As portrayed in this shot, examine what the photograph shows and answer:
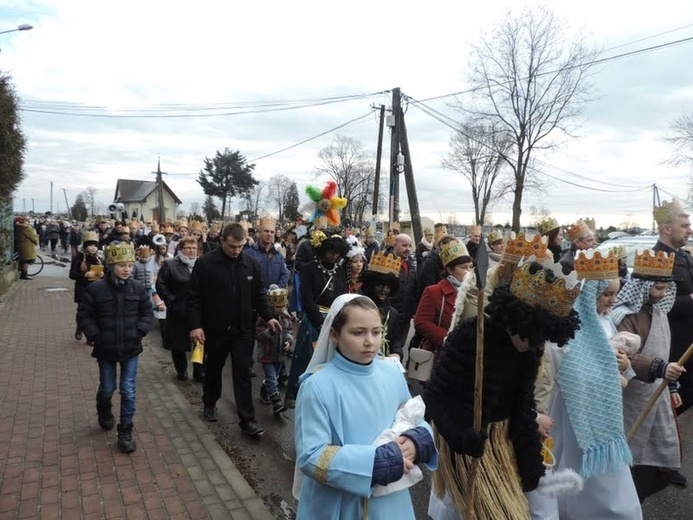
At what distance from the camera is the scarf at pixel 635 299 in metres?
3.99

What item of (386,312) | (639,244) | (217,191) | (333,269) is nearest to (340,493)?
(386,312)

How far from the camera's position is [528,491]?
8.95 feet

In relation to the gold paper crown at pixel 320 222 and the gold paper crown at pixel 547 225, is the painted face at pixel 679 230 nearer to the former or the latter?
the gold paper crown at pixel 547 225

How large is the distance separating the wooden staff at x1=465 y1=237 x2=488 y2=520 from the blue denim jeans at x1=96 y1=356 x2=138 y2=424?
3182mm

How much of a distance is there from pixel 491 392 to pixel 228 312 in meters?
3.04

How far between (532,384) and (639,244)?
A: 31.6 ft

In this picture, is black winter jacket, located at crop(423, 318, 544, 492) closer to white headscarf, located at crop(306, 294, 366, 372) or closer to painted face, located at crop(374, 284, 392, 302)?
white headscarf, located at crop(306, 294, 366, 372)

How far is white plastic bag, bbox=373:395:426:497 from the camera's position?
7.02 ft

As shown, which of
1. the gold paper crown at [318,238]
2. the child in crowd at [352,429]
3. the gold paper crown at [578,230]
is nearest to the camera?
the child in crowd at [352,429]

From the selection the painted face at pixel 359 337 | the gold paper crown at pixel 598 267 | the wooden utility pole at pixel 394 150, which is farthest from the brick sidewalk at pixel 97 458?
the wooden utility pole at pixel 394 150

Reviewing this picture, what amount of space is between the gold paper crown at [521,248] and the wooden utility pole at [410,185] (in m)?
18.3

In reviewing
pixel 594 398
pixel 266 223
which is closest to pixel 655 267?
pixel 594 398

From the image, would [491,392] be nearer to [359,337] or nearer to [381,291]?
[359,337]

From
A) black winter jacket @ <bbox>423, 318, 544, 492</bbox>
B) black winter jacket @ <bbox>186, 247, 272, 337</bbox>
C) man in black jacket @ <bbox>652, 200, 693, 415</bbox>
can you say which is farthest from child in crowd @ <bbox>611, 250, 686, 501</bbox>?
black winter jacket @ <bbox>186, 247, 272, 337</bbox>
